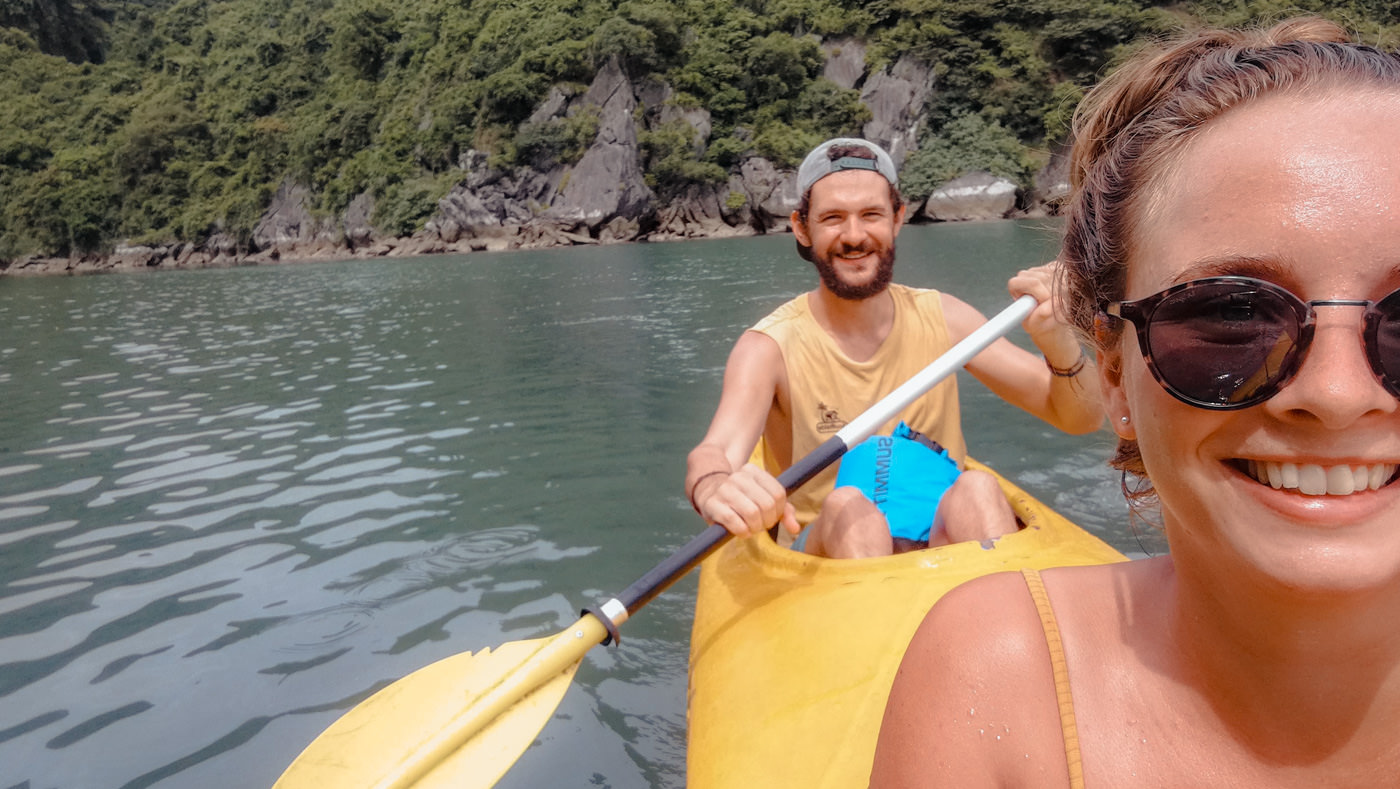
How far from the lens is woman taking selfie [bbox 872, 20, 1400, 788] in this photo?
2.23 ft

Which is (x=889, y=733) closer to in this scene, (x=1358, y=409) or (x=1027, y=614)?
(x=1027, y=614)

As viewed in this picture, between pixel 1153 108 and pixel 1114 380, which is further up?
pixel 1153 108

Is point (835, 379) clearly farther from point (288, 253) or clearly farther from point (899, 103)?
point (288, 253)

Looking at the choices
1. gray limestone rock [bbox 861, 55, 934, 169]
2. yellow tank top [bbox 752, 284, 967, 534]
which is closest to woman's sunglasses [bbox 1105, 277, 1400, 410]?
yellow tank top [bbox 752, 284, 967, 534]

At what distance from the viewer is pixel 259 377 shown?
26.7 ft

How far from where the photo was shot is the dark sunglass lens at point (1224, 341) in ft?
2.31

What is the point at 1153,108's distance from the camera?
0.86m

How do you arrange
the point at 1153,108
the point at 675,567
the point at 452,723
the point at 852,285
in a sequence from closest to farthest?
the point at 1153,108, the point at 452,723, the point at 675,567, the point at 852,285

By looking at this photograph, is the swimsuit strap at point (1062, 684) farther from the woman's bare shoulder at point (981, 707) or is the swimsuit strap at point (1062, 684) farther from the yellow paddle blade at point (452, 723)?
the yellow paddle blade at point (452, 723)

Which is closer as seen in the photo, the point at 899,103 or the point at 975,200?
the point at 975,200

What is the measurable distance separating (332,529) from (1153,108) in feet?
13.2

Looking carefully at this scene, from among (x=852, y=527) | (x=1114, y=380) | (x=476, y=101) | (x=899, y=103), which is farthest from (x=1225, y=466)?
(x=476, y=101)

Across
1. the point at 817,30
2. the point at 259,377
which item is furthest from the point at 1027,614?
the point at 817,30

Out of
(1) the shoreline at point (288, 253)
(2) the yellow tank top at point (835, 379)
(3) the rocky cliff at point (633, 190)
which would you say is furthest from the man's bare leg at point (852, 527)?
(3) the rocky cliff at point (633, 190)
